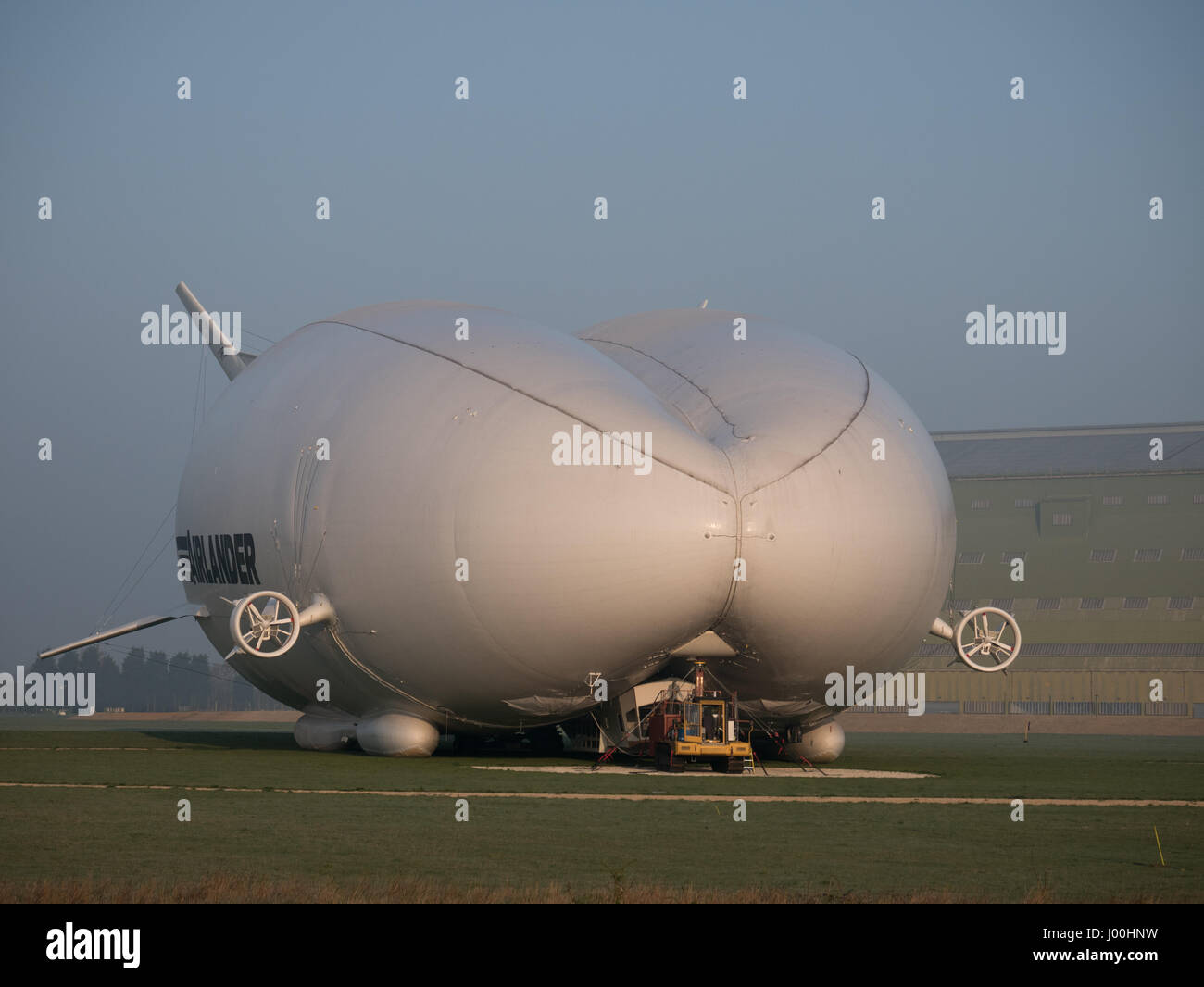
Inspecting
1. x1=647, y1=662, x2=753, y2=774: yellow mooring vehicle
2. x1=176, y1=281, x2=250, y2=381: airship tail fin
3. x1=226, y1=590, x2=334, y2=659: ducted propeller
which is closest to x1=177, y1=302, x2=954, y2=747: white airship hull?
x1=226, y1=590, x2=334, y2=659: ducted propeller

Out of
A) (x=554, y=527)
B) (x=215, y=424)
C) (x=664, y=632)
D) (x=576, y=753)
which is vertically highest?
(x=215, y=424)

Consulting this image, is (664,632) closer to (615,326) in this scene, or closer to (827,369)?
(827,369)

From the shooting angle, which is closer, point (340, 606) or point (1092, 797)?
point (1092, 797)

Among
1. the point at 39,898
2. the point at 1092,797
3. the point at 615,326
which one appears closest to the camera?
the point at 39,898

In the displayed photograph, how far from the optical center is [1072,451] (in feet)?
328

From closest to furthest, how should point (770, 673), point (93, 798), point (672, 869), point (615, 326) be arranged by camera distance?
point (672, 869)
point (93, 798)
point (770, 673)
point (615, 326)

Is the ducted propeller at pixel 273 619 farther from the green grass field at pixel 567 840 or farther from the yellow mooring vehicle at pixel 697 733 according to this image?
the yellow mooring vehicle at pixel 697 733

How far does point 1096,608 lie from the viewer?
9238 cm

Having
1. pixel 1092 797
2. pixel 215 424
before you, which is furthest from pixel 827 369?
pixel 215 424

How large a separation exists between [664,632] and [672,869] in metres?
12.6

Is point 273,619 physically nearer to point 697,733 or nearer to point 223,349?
point 697,733

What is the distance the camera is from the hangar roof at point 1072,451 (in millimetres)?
95625

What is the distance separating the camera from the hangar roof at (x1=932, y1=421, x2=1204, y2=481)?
314 ft

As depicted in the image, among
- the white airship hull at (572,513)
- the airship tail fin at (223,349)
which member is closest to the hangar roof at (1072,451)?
the airship tail fin at (223,349)
